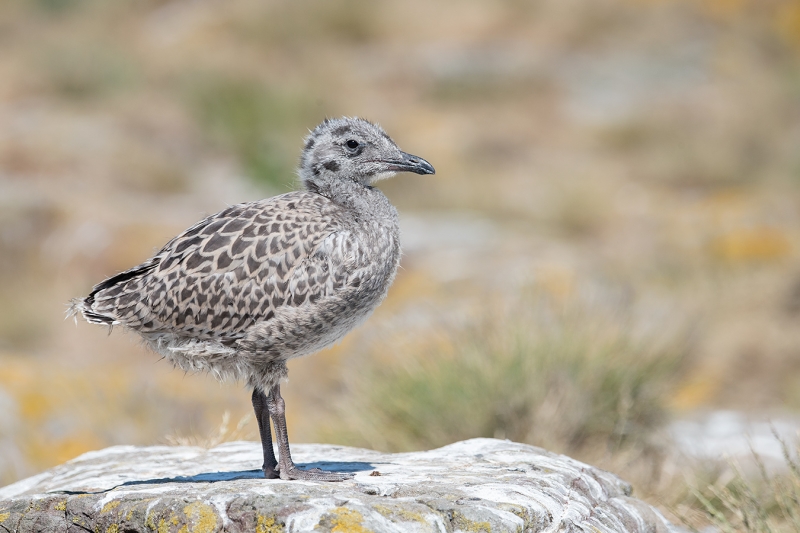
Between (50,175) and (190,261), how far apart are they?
12.1 metres

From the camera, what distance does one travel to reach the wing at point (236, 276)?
470 centimetres

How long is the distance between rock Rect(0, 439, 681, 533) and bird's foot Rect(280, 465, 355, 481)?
10 cm

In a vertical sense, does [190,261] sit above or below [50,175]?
below

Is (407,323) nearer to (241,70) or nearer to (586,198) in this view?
(586,198)

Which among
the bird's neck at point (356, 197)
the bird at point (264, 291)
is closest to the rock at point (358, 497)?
the bird at point (264, 291)

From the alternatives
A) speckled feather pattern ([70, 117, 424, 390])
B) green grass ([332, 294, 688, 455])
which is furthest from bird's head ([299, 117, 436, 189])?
green grass ([332, 294, 688, 455])

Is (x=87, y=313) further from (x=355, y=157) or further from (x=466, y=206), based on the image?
(x=466, y=206)

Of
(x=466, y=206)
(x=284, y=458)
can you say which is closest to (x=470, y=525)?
(x=284, y=458)

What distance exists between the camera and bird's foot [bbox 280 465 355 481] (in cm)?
469

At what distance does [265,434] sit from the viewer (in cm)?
501

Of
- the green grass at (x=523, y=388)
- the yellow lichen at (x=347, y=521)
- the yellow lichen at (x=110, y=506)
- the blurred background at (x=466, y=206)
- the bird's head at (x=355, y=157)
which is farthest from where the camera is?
the blurred background at (x=466, y=206)

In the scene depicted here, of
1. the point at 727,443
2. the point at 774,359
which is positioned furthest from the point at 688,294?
the point at 727,443

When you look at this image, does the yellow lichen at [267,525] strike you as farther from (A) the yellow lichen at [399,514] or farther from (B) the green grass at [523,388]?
(B) the green grass at [523,388]

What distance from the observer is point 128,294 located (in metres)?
4.98
